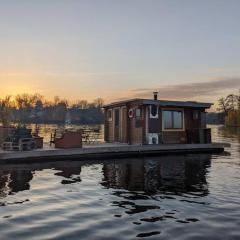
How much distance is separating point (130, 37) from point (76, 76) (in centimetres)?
1230

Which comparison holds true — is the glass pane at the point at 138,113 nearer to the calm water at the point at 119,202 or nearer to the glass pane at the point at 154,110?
the glass pane at the point at 154,110

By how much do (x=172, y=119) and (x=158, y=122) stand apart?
115 cm

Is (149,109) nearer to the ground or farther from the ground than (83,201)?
farther from the ground

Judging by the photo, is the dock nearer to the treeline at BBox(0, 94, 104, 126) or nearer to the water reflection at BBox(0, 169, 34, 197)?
the water reflection at BBox(0, 169, 34, 197)

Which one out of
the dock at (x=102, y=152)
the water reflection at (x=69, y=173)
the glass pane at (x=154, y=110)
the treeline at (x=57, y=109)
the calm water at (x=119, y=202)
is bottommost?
the calm water at (x=119, y=202)

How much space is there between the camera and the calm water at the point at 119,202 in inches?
291

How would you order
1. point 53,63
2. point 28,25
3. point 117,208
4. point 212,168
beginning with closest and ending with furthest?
point 117,208 → point 212,168 → point 28,25 → point 53,63

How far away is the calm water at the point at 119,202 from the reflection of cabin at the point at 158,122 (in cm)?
522

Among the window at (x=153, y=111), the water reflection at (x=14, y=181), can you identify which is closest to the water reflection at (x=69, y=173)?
the water reflection at (x=14, y=181)

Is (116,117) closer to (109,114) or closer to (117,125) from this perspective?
(117,125)

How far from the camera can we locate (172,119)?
72.5 feet

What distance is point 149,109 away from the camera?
832 inches

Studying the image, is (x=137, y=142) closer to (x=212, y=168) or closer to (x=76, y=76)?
(x=212, y=168)

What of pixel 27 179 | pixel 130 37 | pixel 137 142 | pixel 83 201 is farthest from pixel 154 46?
pixel 83 201
